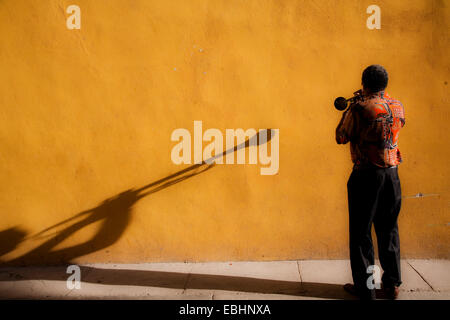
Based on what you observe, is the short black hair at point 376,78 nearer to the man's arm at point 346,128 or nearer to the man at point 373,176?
the man at point 373,176

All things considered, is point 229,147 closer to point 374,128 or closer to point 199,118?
point 199,118

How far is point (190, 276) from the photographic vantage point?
349 centimetres

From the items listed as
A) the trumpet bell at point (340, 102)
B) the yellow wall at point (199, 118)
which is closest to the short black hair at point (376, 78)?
the trumpet bell at point (340, 102)

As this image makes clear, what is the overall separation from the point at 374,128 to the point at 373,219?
781mm

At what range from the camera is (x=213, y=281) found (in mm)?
3383

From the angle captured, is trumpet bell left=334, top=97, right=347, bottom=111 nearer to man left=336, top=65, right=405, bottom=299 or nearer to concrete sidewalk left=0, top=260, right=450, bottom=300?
man left=336, top=65, right=405, bottom=299

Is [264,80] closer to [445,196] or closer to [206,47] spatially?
[206,47]

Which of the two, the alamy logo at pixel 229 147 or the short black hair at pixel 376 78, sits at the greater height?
the short black hair at pixel 376 78

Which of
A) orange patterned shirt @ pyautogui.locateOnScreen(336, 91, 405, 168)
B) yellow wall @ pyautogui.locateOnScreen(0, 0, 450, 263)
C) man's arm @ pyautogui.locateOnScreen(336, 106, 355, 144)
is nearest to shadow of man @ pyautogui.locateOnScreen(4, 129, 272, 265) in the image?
yellow wall @ pyautogui.locateOnScreen(0, 0, 450, 263)

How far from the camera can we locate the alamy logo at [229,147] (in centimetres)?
366

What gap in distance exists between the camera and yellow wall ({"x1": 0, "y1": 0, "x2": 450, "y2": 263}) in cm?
355

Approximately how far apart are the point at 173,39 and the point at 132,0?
0.57 metres

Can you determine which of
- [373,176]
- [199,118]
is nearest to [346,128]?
[373,176]
